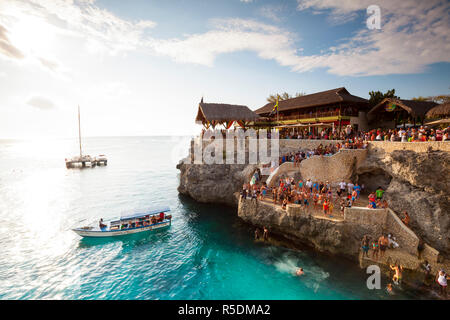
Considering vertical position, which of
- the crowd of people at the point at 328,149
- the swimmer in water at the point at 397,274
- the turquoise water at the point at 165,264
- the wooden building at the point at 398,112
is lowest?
the turquoise water at the point at 165,264

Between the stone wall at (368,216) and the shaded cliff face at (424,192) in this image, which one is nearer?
the shaded cliff face at (424,192)

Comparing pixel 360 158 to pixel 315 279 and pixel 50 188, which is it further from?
pixel 50 188

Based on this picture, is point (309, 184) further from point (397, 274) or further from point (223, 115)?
A: point (223, 115)

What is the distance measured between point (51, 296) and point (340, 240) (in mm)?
20227

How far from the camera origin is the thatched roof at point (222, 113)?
2627 centimetres

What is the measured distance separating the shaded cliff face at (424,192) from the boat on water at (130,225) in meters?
20.8

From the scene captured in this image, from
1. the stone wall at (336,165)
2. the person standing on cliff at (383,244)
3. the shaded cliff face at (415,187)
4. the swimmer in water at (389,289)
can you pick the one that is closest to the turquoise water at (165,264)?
the swimmer in water at (389,289)

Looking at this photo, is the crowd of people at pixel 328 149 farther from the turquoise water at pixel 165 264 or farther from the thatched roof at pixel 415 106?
the turquoise water at pixel 165 264

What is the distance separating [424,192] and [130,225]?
2496 cm

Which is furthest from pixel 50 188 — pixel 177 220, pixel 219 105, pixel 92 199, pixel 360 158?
pixel 360 158

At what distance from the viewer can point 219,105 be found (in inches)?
1115

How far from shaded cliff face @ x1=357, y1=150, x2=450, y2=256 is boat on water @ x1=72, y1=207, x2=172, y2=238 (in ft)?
68.2

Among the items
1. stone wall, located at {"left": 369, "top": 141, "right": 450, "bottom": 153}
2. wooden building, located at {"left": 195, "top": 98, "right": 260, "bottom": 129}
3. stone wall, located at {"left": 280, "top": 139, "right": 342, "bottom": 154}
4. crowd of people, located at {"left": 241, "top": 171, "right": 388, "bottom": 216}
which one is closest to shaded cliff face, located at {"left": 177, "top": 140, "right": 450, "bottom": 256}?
stone wall, located at {"left": 369, "top": 141, "right": 450, "bottom": 153}

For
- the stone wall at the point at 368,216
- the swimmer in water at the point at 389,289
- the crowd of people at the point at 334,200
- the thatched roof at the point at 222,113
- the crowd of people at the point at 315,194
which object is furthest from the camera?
the thatched roof at the point at 222,113
